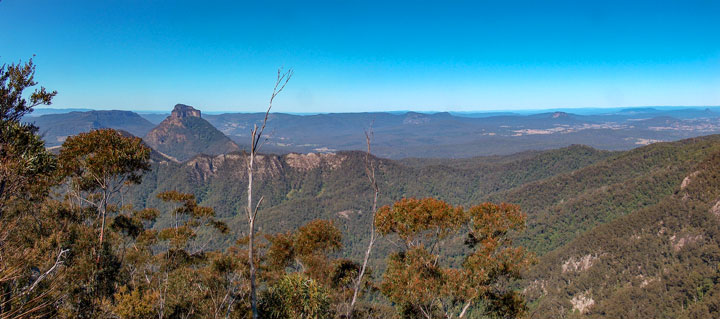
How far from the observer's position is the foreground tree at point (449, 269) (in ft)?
51.2

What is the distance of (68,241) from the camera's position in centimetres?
1752

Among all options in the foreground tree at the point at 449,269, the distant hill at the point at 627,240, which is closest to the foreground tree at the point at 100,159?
the foreground tree at the point at 449,269

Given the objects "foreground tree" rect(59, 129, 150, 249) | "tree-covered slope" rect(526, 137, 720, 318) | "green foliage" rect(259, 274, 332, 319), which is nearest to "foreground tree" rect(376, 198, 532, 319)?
"green foliage" rect(259, 274, 332, 319)

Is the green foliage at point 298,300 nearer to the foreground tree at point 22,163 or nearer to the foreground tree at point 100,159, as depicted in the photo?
the foreground tree at point 22,163

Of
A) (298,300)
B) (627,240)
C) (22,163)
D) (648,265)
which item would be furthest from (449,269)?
(627,240)

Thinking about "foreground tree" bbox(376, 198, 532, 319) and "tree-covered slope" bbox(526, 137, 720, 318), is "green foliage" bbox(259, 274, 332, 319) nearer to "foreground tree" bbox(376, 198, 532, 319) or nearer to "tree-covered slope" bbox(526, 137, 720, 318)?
"foreground tree" bbox(376, 198, 532, 319)

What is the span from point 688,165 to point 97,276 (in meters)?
201

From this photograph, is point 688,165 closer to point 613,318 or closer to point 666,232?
point 666,232

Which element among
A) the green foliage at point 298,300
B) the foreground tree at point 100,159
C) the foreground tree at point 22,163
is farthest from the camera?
the foreground tree at point 100,159

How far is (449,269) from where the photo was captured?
17172mm

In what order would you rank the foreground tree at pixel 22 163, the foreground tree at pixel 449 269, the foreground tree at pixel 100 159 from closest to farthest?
the foreground tree at pixel 22 163
the foreground tree at pixel 449 269
the foreground tree at pixel 100 159

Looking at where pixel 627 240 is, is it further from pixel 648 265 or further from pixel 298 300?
pixel 298 300

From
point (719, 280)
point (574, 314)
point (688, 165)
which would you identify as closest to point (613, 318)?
point (574, 314)

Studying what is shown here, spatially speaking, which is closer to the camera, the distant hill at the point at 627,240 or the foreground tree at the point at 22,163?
the foreground tree at the point at 22,163
